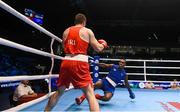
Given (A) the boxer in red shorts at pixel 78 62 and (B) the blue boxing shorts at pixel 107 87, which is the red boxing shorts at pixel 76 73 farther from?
(B) the blue boxing shorts at pixel 107 87

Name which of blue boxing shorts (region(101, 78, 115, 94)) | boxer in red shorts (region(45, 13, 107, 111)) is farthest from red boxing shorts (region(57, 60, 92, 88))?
blue boxing shorts (region(101, 78, 115, 94))

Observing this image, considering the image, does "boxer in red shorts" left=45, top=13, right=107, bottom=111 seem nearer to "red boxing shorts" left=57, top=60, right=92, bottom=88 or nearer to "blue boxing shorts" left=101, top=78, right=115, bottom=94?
"red boxing shorts" left=57, top=60, right=92, bottom=88

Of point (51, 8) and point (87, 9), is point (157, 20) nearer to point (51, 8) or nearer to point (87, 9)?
point (87, 9)

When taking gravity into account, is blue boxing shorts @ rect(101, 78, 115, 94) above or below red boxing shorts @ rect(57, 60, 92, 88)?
below

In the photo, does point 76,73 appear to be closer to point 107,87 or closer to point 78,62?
point 78,62

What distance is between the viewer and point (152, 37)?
2141cm

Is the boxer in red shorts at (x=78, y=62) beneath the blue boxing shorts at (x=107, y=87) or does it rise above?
above

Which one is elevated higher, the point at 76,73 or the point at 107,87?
the point at 76,73

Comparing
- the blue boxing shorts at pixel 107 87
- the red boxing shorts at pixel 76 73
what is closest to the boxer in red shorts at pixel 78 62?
the red boxing shorts at pixel 76 73

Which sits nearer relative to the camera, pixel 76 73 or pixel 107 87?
pixel 76 73

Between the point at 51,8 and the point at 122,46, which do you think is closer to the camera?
the point at 51,8

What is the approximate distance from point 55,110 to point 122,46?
16.7 metres

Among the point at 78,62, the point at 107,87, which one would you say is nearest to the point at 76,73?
the point at 78,62

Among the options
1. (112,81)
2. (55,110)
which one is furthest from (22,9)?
(55,110)
